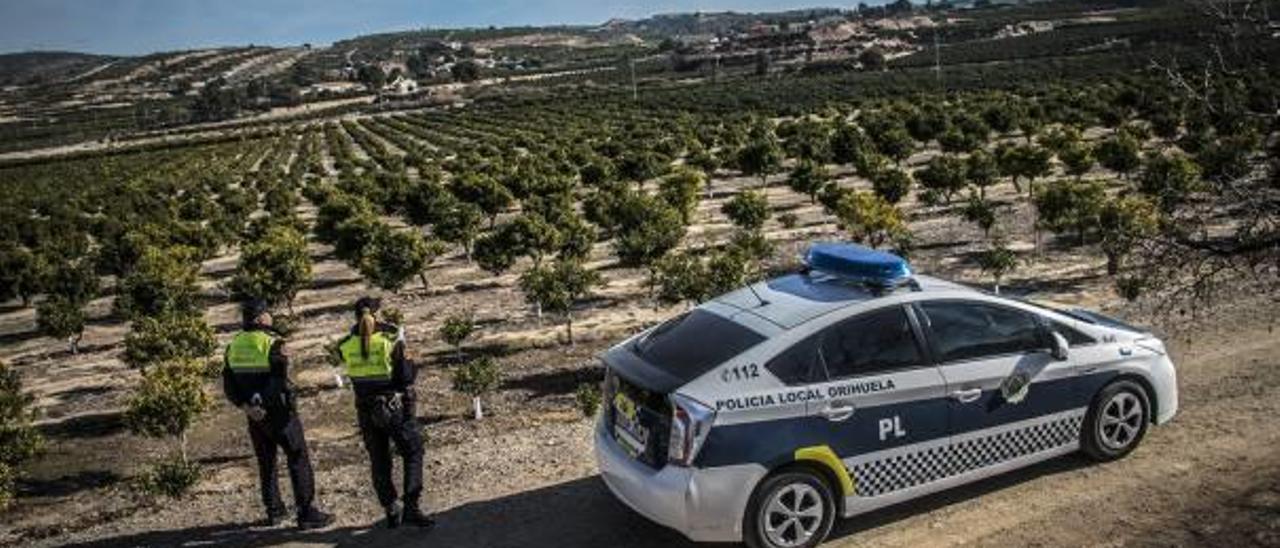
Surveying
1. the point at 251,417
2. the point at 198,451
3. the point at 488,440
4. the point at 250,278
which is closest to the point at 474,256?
the point at 250,278

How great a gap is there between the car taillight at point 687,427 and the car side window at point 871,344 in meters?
1.13

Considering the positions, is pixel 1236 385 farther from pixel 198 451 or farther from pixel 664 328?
pixel 198 451

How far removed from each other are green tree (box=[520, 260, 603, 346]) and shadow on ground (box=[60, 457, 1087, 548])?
28.6 ft

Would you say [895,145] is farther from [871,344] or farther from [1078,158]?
[871,344]

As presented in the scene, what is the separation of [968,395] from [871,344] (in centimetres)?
97

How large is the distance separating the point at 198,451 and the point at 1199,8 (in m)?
12.6

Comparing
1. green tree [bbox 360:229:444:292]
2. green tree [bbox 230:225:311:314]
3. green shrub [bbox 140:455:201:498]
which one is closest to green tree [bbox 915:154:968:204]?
green tree [bbox 360:229:444:292]

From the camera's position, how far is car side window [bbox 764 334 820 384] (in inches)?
298

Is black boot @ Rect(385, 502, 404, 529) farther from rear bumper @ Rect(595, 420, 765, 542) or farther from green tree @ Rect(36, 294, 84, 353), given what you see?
green tree @ Rect(36, 294, 84, 353)

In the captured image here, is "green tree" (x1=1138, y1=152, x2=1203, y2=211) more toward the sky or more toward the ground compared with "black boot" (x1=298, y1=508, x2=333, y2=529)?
more toward the sky

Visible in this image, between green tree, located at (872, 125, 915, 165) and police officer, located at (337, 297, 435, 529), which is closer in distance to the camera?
police officer, located at (337, 297, 435, 529)

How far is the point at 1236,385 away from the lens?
10.7 metres

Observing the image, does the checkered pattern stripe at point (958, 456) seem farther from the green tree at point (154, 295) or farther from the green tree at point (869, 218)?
the green tree at point (154, 295)

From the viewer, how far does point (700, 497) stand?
7.22 meters
